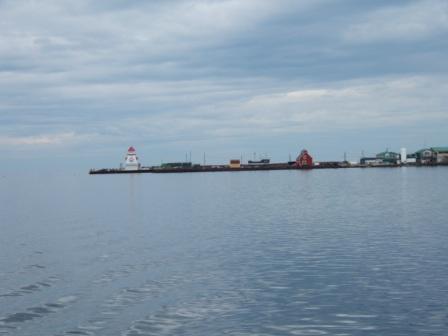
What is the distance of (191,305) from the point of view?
2505 cm

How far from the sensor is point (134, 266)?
3403cm

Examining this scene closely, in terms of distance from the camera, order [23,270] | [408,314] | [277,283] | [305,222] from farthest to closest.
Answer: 1. [305,222]
2. [23,270]
3. [277,283]
4. [408,314]

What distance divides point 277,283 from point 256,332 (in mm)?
7585

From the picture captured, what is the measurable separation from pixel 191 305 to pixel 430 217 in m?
40.0

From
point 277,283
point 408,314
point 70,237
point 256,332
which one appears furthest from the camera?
point 70,237

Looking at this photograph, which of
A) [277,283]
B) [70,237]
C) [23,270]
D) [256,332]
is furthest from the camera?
[70,237]

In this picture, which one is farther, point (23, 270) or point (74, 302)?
point (23, 270)

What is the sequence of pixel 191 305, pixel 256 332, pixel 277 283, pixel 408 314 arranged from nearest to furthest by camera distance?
pixel 256 332 < pixel 408 314 < pixel 191 305 < pixel 277 283

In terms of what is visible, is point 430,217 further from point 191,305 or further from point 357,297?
point 191,305

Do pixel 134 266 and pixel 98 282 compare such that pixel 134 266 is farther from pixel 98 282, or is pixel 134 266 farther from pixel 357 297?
pixel 357 297

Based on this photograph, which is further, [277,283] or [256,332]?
[277,283]

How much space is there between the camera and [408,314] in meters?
22.7

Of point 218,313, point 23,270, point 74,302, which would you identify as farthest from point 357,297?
point 23,270

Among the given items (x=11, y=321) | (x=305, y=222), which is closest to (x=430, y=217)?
(x=305, y=222)
